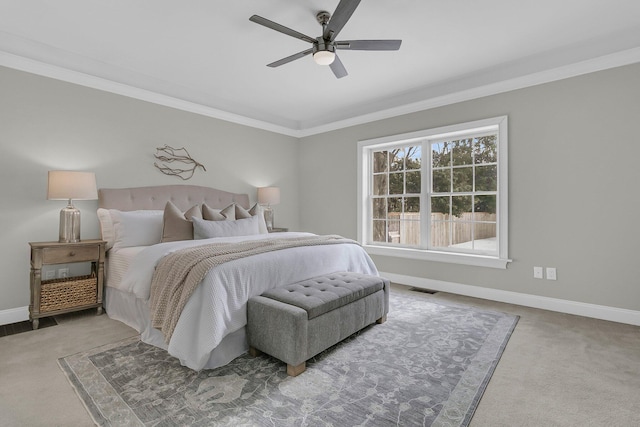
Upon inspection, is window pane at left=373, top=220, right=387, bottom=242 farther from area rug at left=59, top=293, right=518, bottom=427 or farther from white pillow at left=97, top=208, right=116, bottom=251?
white pillow at left=97, top=208, right=116, bottom=251

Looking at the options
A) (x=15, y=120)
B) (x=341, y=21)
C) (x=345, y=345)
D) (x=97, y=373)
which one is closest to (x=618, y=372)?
(x=345, y=345)

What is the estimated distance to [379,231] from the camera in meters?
4.96

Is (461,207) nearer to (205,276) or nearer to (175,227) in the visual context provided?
(205,276)

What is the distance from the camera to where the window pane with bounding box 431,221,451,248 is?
421 centimetres

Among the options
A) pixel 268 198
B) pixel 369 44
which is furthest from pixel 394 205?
pixel 369 44

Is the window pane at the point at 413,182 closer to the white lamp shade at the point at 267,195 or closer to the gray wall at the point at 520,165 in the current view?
the gray wall at the point at 520,165

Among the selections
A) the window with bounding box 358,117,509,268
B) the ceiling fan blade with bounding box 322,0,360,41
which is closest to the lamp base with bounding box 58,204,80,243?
the ceiling fan blade with bounding box 322,0,360,41

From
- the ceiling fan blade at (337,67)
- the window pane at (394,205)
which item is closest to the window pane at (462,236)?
the window pane at (394,205)

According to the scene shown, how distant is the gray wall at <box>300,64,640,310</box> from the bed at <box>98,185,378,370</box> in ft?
Result: 5.75

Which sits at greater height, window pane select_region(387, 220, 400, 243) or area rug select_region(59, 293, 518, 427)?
window pane select_region(387, 220, 400, 243)

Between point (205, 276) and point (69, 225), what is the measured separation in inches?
79.0

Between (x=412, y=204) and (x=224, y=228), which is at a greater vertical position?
(x=412, y=204)

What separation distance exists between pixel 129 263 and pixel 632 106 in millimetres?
4811

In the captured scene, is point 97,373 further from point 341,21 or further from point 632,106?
point 632,106
